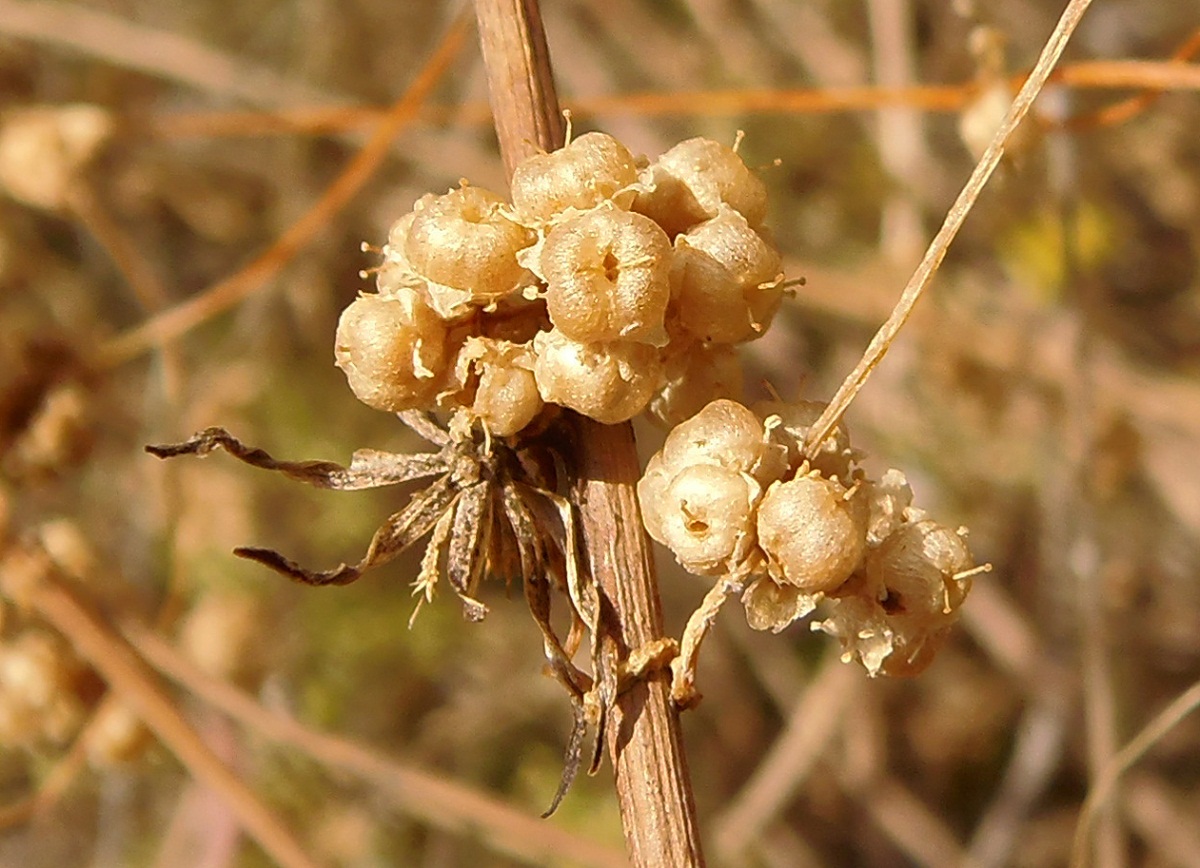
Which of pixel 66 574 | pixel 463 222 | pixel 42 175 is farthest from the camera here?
pixel 42 175

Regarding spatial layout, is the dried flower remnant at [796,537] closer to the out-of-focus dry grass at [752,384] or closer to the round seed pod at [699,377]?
the round seed pod at [699,377]

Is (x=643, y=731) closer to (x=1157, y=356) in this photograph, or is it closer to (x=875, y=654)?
(x=875, y=654)

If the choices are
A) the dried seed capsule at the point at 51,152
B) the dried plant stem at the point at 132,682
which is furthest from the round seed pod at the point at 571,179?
the dried seed capsule at the point at 51,152

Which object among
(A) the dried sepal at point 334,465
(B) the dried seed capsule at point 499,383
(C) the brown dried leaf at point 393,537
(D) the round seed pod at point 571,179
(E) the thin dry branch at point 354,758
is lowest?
(E) the thin dry branch at point 354,758

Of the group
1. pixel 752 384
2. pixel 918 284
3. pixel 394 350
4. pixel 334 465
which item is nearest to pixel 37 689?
pixel 334 465

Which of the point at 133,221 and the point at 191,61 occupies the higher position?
the point at 191,61

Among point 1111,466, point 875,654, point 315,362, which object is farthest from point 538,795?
point 875,654
